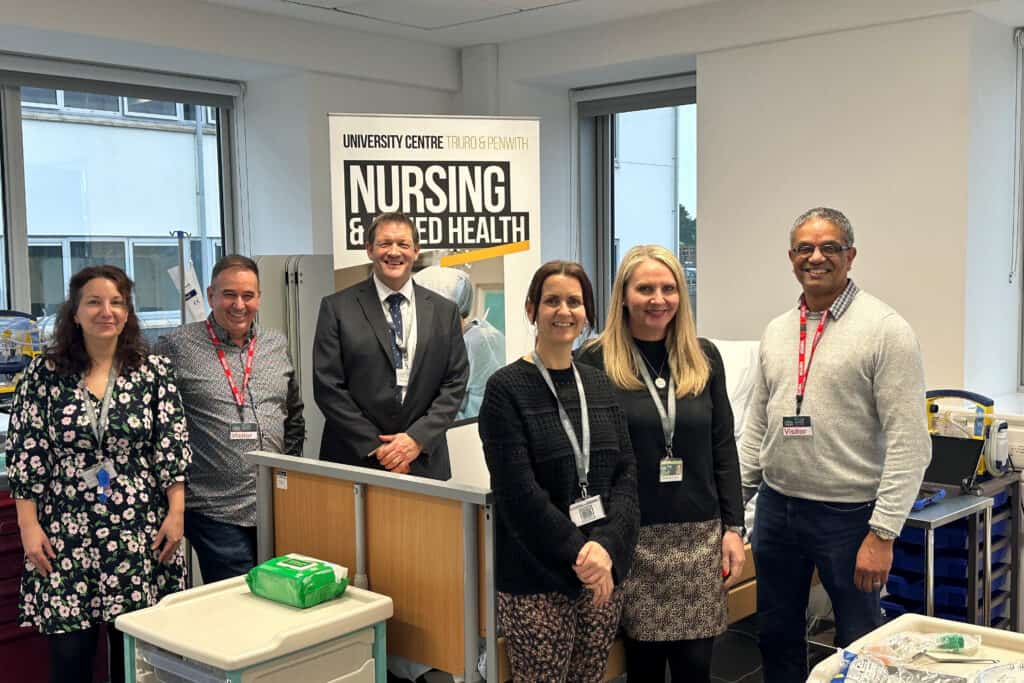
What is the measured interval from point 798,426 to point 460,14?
3211 millimetres

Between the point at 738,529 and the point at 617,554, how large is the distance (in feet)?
1.22

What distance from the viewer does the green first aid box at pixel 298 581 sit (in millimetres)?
2449

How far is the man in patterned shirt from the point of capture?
9.76 ft

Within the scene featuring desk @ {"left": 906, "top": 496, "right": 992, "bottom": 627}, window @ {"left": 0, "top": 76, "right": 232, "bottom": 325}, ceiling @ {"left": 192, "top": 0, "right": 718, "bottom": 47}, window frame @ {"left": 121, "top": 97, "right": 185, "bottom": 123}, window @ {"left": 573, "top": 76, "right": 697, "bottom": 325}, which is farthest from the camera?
window @ {"left": 573, "top": 76, "right": 697, "bottom": 325}

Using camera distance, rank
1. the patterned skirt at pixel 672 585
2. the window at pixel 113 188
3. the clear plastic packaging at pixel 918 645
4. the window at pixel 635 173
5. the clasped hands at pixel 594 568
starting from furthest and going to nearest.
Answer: the window at pixel 635 173 < the window at pixel 113 188 < the patterned skirt at pixel 672 585 < the clasped hands at pixel 594 568 < the clear plastic packaging at pixel 918 645

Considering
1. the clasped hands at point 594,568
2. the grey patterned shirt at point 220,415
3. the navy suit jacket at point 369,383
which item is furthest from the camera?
the navy suit jacket at point 369,383

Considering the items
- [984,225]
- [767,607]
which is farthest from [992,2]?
[767,607]

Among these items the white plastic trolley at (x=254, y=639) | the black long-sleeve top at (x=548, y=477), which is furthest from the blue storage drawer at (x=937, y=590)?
the white plastic trolley at (x=254, y=639)

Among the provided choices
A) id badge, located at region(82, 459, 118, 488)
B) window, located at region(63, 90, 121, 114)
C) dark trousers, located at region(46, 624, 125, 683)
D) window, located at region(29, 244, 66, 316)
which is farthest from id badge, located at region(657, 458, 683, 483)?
window, located at region(63, 90, 121, 114)

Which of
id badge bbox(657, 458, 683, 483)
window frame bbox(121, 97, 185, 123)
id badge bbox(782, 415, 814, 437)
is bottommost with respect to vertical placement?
id badge bbox(657, 458, 683, 483)

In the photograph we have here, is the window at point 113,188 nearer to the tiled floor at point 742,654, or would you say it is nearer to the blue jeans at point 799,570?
the tiled floor at point 742,654

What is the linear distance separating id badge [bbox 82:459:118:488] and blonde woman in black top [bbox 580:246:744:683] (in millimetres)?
1391

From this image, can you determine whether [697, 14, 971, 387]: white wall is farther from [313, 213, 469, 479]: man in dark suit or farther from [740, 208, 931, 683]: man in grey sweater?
[313, 213, 469, 479]: man in dark suit

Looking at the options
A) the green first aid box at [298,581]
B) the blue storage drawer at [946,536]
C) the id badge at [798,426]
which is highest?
the id badge at [798,426]
